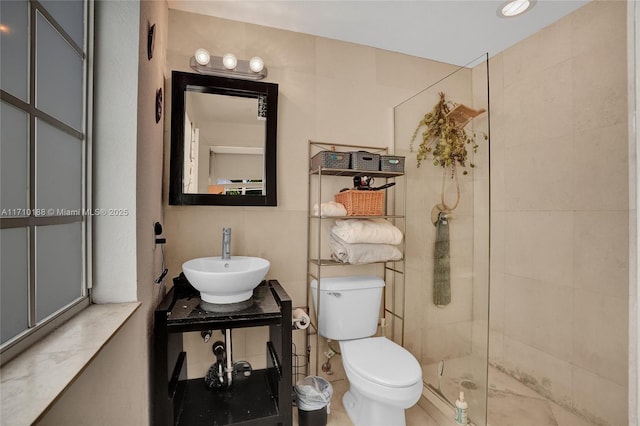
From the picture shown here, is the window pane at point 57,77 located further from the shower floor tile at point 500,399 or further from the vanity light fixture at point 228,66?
the shower floor tile at point 500,399

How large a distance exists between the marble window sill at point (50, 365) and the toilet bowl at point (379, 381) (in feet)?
3.77

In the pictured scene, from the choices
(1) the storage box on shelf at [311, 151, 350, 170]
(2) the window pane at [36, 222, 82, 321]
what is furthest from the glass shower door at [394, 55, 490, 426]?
(2) the window pane at [36, 222, 82, 321]

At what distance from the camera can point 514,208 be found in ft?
7.18

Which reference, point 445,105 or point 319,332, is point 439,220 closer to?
point 445,105

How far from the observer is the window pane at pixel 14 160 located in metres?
0.70

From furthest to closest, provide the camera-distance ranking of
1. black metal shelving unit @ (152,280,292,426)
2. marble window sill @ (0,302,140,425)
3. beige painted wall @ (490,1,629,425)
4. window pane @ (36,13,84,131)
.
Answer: beige painted wall @ (490,1,629,425)
black metal shelving unit @ (152,280,292,426)
window pane @ (36,13,84,131)
marble window sill @ (0,302,140,425)

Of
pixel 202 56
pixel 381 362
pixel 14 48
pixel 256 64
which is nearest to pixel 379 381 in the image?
pixel 381 362

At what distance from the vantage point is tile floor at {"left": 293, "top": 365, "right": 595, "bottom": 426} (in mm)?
1749

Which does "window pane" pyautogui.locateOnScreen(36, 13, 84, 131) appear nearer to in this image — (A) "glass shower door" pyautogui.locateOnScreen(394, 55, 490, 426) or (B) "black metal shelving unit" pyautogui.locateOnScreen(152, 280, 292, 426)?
(B) "black metal shelving unit" pyautogui.locateOnScreen(152, 280, 292, 426)

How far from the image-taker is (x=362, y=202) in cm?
193

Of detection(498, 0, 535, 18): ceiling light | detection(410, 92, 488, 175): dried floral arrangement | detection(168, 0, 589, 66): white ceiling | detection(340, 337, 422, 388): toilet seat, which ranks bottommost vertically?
detection(340, 337, 422, 388): toilet seat

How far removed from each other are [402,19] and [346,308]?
188 cm

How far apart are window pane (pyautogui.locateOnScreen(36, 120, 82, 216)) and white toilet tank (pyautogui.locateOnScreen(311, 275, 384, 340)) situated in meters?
1.36

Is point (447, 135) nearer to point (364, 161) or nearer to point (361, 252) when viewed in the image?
point (364, 161)
